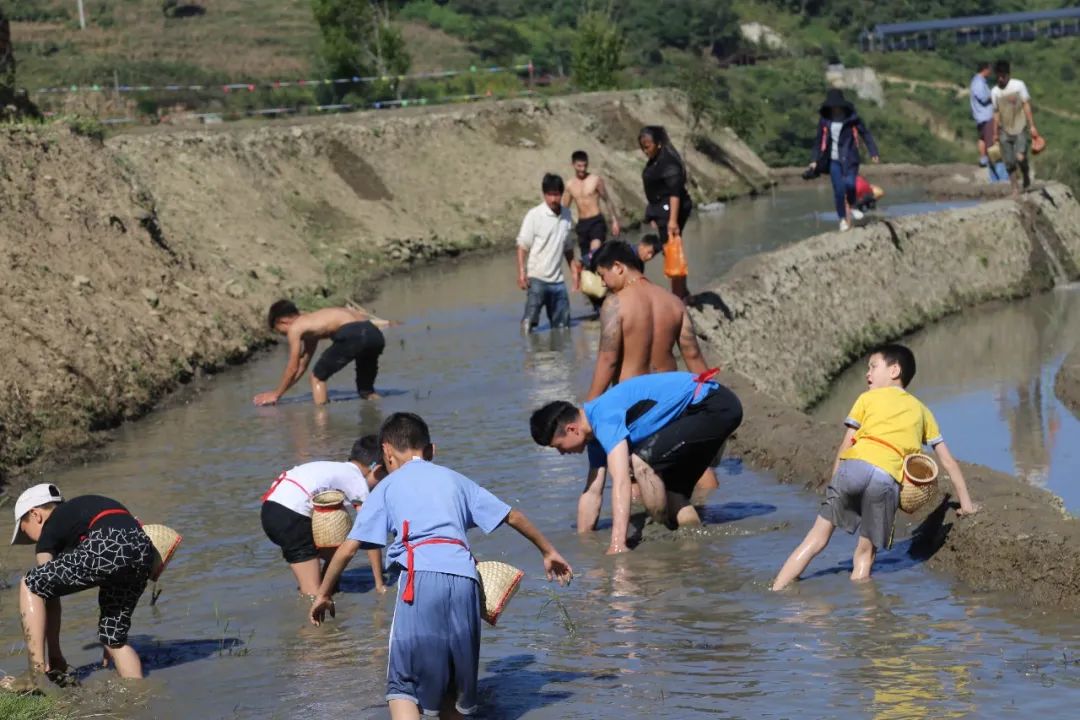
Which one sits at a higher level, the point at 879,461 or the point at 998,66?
the point at 998,66

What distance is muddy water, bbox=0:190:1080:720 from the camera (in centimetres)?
812

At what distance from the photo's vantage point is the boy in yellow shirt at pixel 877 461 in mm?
9445

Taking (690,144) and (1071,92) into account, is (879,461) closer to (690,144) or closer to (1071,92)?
(690,144)

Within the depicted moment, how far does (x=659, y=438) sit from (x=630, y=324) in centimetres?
104

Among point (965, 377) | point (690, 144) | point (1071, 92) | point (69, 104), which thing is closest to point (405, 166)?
point (69, 104)

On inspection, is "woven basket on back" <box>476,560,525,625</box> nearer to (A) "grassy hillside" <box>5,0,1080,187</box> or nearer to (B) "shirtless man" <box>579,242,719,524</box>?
(B) "shirtless man" <box>579,242,719,524</box>

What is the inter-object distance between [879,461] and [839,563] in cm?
118

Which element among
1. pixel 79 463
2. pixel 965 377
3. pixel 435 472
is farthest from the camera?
pixel 965 377

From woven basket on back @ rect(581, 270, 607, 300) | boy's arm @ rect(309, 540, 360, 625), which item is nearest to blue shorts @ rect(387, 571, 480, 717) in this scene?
boy's arm @ rect(309, 540, 360, 625)

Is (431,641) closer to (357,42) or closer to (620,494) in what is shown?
(620,494)

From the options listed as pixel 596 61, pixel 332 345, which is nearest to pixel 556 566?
pixel 332 345

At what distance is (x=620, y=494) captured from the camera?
10.4 metres

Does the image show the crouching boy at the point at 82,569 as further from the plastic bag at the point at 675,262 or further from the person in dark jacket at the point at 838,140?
the person in dark jacket at the point at 838,140

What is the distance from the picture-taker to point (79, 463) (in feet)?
48.9
